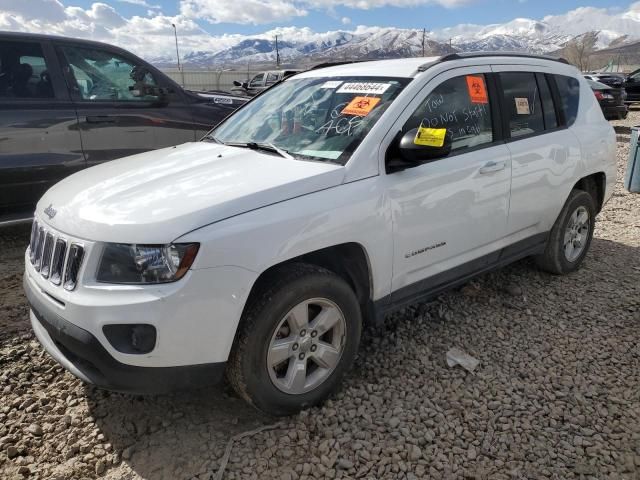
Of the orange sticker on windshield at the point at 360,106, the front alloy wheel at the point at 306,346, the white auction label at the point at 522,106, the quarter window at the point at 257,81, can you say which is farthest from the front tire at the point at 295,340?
the quarter window at the point at 257,81

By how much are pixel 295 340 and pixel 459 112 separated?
5.97ft

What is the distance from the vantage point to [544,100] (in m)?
3.88

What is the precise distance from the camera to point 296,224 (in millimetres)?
2338

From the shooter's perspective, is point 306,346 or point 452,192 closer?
point 306,346

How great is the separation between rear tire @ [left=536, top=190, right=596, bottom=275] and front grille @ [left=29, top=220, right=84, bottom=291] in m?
3.56

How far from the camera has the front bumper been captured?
2143 millimetres

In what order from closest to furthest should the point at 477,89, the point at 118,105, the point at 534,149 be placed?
the point at 477,89 < the point at 534,149 < the point at 118,105

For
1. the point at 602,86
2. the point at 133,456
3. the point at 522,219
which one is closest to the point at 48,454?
the point at 133,456

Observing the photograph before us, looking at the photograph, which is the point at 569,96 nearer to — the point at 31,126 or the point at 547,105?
the point at 547,105

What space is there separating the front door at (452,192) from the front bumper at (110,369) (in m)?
1.23

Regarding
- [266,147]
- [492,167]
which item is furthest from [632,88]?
[266,147]

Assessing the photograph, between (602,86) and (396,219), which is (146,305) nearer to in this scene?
(396,219)

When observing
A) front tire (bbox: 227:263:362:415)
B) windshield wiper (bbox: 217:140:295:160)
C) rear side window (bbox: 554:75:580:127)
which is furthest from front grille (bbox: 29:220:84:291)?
rear side window (bbox: 554:75:580:127)

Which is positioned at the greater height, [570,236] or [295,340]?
[295,340]
